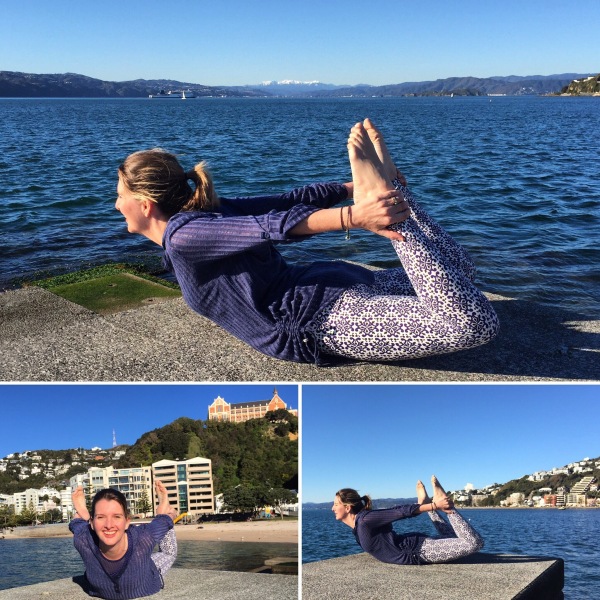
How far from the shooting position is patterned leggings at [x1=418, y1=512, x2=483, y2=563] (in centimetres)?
341

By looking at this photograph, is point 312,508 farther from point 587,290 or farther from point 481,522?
point 587,290

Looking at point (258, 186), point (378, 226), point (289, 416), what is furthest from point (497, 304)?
point (258, 186)

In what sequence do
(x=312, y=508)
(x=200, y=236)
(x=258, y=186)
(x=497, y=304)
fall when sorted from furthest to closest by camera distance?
(x=258, y=186)
(x=497, y=304)
(x=200, y=236)
(x=312, y=508)

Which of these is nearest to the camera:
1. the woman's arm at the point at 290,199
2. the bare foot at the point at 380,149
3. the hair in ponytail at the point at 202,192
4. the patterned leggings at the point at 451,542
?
the patterned leggings at the point at 451,542

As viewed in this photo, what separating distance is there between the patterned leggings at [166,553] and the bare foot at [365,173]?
1933 millimetres

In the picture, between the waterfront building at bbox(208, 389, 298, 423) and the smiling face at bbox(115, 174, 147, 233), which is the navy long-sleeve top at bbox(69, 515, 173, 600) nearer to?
the waterfront building at bbox(208, 389, 298, 423)

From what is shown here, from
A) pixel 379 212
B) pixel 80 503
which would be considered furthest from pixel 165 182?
pixel 80 503

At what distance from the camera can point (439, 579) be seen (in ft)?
10.7

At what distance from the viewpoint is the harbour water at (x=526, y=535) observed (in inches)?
125

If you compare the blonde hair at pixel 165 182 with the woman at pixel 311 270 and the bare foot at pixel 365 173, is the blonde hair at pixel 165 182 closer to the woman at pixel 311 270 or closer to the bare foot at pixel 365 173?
the woman at pixel 311 270

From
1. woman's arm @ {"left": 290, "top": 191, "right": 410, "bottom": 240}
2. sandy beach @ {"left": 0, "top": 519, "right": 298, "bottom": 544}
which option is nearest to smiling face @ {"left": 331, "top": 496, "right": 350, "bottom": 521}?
sandy beach @ {"left": 0, "top": 519, "right": 298, "bottom": 544}

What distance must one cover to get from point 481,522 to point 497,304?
2606 millimetres

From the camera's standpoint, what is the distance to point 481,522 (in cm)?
344

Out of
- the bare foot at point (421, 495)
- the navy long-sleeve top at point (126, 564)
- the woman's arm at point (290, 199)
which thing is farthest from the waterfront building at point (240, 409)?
the woman's arm at point (290, 199)
